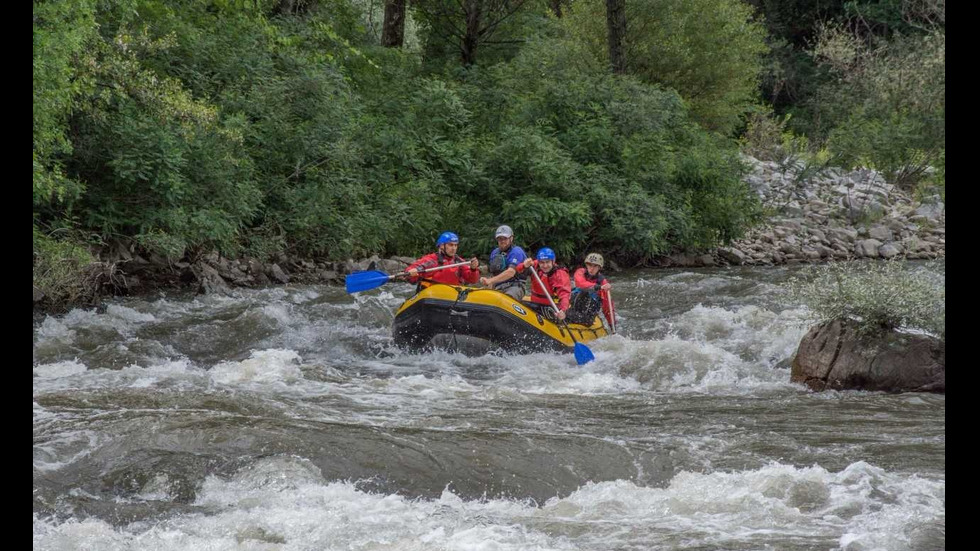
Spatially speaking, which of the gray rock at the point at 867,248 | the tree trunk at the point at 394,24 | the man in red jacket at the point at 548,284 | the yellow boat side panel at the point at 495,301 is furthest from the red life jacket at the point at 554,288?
the tree trunk at the point at 394,24

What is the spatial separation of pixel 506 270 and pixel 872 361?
13.0 feet

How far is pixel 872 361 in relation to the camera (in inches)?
328

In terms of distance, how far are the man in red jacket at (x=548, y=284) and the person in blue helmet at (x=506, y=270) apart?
12 centimetres

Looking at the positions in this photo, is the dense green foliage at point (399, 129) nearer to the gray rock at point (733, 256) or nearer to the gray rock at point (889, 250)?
the gray rock at point (733, 256)

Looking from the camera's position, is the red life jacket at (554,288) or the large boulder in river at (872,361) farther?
the red life jacket at (554,288)

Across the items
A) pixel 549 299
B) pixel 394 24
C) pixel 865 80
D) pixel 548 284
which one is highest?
pixel 394 24

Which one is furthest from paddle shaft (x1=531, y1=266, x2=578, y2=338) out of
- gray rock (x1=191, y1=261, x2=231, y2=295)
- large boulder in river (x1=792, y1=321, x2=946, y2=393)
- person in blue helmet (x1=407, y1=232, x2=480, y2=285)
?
gray rock (x1=191, y1=261, x2=231, y2=295)

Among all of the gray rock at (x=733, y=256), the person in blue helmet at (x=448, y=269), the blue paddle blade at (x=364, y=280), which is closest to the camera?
the blue paddle blade at (x=364, y=280)

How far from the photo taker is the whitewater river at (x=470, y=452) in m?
5.04

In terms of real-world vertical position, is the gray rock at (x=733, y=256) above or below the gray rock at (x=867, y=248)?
below

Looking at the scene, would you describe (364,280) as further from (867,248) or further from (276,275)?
(867,248)

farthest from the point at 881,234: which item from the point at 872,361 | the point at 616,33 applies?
the point at 872,361
